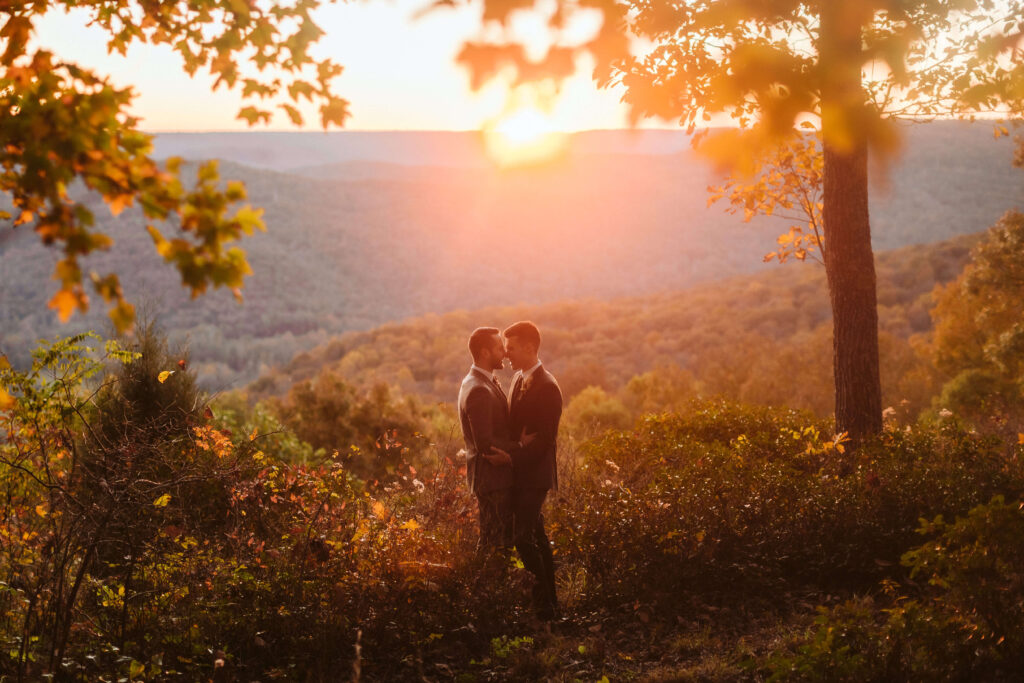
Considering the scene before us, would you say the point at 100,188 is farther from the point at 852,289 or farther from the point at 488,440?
the point at 852,289

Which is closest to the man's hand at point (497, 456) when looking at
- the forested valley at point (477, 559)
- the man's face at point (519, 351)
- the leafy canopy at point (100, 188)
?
the man's face at point (519, 351)

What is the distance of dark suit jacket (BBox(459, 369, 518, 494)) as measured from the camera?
4.94 metres

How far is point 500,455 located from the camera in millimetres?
4918

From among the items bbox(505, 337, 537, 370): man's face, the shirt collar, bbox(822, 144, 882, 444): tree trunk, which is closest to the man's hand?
the shirt collar

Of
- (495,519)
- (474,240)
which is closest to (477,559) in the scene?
(495,519)

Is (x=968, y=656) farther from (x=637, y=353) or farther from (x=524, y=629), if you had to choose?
(x=637, y=353)

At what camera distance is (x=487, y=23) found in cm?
294

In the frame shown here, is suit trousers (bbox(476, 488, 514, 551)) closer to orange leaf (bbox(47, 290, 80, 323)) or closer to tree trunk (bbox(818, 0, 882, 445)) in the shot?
orange leaf (bbox(47, 290, 80, 323))

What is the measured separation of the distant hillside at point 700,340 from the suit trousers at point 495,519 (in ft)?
54.5

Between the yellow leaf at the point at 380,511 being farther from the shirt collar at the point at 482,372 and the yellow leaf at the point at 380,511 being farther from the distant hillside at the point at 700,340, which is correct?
the distant hillside at the point at 700,340

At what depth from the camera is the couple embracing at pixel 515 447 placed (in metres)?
4.97

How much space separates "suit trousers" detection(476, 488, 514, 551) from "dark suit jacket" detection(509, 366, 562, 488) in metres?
0.15

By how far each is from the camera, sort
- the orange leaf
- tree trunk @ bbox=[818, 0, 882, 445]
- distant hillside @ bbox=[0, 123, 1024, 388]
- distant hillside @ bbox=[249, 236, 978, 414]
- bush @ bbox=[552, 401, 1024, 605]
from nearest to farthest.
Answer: the orange leaf → bush @ bbox=[552, 401, 1024, 605] → tree trunk @ bbox=[818, 0, 882, 445] → distant hillside @ bbox=[249, 236, 978, 414] → distant hillside @ bbox=[0, 123, 1024, 388]

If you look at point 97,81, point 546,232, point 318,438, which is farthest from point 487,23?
point 546,232
